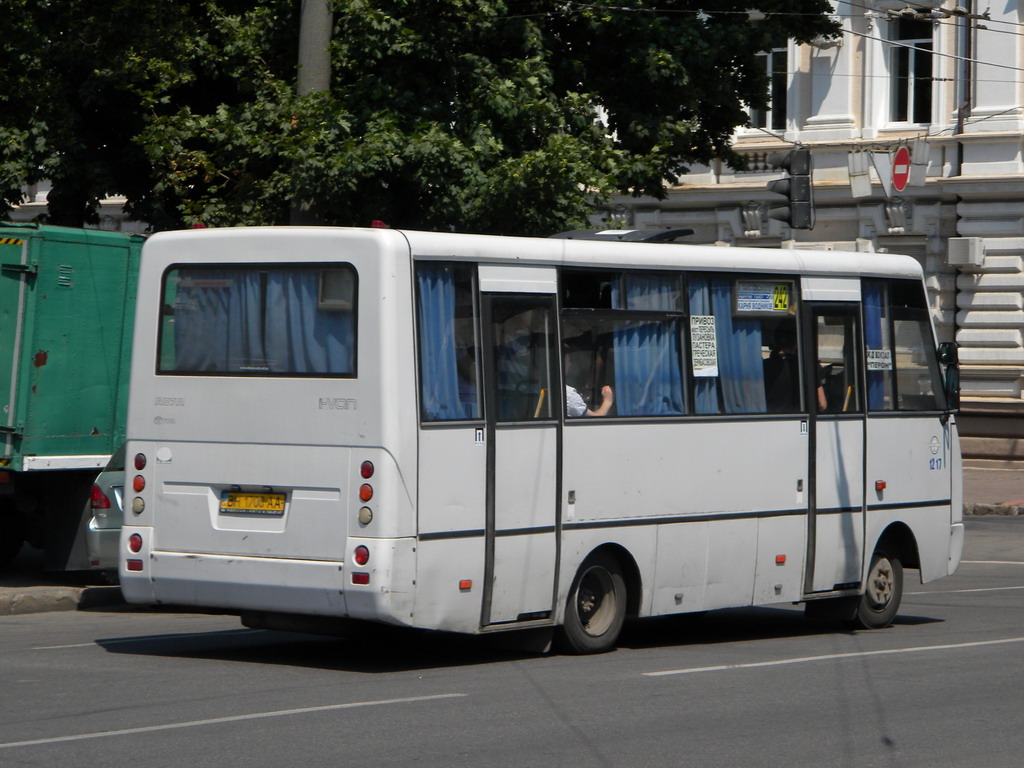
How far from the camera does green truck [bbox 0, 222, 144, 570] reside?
1464 cm

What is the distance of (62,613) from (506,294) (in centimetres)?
538

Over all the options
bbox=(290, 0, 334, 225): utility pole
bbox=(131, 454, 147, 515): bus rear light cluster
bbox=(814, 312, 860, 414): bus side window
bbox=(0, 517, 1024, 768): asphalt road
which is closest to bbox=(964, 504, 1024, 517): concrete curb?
bbox=(290, 0, 334, 225): utility pole

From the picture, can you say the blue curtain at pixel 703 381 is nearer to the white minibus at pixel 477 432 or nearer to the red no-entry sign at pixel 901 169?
the white minibus at pixel 477 432

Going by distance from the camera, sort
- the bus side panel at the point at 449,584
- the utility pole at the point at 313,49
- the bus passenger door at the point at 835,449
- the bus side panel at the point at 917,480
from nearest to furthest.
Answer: the bus side panel at the point at 449,584 → the bus passenger door at the point at 835,449 → the bus side panel at the point at 917,480 → the utility pole at the point at 313,49

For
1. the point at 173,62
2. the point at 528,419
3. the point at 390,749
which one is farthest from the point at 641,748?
the point at 173,62

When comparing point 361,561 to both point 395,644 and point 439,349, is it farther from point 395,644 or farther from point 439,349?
point 395,644

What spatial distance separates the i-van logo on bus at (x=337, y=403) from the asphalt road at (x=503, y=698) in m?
1.52

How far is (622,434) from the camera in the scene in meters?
11.2

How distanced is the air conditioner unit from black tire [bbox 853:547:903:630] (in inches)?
742

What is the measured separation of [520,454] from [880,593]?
3989mm

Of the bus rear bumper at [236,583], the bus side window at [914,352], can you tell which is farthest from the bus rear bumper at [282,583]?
the bus side window at [914,352]

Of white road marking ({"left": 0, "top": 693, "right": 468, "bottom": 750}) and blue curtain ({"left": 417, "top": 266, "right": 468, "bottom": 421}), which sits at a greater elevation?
blue curtain ({"left": 417, "top": 266, "right": 468, "bottom": 421})

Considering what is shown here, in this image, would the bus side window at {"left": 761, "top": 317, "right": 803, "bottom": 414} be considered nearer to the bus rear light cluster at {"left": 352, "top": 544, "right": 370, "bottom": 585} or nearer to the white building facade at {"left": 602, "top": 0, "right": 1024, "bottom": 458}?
the bus rear light cluster at {"left": 352, "top": 544, "right": 370, "bottom": 585}

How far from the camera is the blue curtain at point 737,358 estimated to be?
1194 cm
